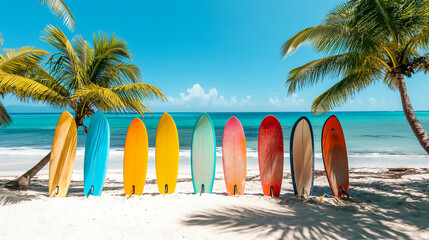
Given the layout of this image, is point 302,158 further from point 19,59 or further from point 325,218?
point 19,59

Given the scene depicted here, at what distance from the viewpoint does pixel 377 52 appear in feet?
10.9

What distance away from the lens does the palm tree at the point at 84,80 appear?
3877mm

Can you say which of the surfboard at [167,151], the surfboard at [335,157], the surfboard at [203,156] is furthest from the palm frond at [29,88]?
the surfboard at [335,157]

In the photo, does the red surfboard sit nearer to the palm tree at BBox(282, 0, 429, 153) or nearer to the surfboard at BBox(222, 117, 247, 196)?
the surfboard at BBox(222, 117, 247, 196)

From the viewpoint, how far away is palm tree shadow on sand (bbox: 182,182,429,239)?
2283 mm

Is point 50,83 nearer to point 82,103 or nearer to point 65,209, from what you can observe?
point 82,103

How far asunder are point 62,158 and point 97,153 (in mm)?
557

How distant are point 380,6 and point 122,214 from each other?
14.9 feet

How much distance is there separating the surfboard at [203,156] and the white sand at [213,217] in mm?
322

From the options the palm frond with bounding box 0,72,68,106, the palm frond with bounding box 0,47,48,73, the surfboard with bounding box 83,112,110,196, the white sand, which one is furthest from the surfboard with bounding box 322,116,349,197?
the palm frond with bounding box 0,47,48,73

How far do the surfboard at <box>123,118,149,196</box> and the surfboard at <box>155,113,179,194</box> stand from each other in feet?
0.71

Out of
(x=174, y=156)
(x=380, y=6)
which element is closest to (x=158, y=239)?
(x=174, y=156)

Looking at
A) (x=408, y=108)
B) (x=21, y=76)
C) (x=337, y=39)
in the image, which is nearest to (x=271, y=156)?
(x=337, y=39)

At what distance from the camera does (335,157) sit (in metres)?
3.71
